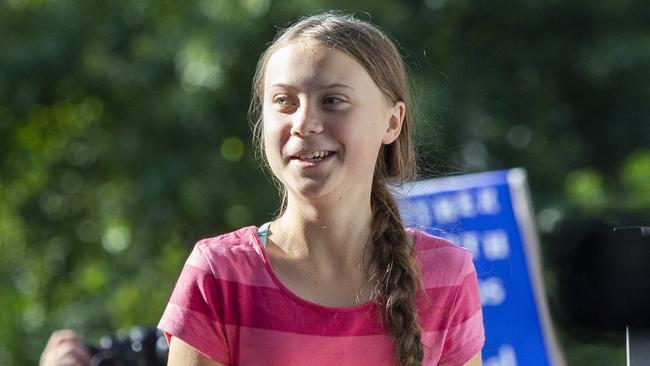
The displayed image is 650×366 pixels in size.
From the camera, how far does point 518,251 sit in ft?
9.62

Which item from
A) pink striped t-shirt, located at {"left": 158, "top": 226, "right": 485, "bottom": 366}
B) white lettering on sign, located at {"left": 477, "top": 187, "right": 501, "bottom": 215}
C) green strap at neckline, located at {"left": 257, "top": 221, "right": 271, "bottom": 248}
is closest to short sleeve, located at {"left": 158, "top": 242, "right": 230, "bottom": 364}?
pink striped t-shirt, located at {"left": 158, "top": 226, "right": 485, "bottom": 366}

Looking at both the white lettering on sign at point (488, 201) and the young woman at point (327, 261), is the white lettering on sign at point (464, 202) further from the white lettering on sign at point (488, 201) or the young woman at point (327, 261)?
the young woman at point (327, 261)

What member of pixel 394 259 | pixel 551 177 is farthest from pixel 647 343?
pixel 551 177

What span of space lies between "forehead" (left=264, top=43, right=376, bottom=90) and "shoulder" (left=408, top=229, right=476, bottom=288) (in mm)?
308

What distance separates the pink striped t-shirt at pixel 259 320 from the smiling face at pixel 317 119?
0.51 feet

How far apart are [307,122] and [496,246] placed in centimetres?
117

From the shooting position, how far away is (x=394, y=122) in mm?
2080

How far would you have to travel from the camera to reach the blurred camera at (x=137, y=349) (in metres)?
2.42

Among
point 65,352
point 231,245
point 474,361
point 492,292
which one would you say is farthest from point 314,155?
point 492,292

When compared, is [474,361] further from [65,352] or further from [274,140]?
[65,352]

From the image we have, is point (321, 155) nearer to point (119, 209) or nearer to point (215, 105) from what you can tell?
point (215, 105)

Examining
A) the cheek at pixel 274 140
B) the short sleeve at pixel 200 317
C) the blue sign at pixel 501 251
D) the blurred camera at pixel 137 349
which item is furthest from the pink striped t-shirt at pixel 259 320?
the blue sign at pixel 501 251

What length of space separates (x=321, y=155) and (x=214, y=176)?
4059 millimetres

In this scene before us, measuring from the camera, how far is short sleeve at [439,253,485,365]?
200 centimetres
